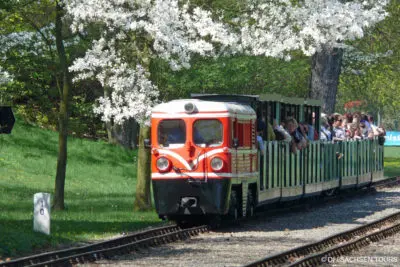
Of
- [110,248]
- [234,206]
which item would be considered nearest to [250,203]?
[234,206]

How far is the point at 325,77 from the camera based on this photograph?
35688 millimetres

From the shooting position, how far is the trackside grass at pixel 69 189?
18.3 m

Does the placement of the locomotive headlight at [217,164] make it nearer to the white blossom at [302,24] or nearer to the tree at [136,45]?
the tree at [136,45]

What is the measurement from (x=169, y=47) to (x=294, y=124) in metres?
3.38

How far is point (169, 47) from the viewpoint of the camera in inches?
909

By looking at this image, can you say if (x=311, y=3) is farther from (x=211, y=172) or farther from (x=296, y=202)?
(x=211, y=172)

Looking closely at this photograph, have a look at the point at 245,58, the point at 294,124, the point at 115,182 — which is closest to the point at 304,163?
the point at 294,124

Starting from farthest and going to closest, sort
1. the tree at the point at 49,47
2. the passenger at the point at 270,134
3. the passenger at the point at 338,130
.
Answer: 1. the passenger at the point at 338,130
2. the tree at the point at 49,47
3. the passenger at the point at 270,134

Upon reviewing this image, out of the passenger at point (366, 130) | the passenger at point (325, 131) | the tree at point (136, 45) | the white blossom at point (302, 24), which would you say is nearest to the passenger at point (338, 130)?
the passenger at point (325, 131)

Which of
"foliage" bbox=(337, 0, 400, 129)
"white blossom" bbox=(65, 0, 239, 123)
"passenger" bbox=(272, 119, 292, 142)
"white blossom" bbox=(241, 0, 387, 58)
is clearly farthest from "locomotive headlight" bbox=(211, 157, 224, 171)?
"foliage" bbox=(337, 0, 400, 129)

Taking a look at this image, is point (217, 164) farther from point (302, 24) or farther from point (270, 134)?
point (302, 24)

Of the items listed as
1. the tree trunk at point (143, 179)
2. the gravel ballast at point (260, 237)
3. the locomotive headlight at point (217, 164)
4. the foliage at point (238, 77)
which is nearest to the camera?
the gravel ballast at point (260, 237)

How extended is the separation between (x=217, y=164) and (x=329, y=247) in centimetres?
334

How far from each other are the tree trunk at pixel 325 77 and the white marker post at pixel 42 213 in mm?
18788
